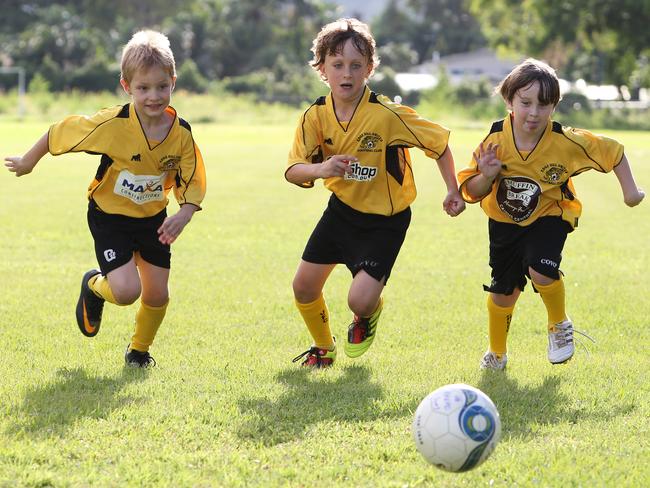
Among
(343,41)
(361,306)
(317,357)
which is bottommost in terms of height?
(317,357)

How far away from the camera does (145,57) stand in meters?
5.21

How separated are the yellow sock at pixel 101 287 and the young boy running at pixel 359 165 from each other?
111cm

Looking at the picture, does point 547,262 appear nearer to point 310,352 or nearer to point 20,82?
point 310,352

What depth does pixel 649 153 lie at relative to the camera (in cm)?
2611

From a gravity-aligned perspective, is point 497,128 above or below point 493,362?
above

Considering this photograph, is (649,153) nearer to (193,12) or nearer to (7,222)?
(7,222)

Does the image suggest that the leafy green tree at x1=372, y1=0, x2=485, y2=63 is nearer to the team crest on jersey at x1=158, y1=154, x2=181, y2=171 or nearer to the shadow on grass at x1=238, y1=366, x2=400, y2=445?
the team crest on jersey at x1=158, y1=154, x2=181, y2=171

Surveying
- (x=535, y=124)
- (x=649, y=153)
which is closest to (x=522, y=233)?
(x=535, y=124)

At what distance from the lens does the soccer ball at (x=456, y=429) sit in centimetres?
370

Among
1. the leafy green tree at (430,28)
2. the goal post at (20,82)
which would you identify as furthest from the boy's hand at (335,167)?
the leafy green tree at (430,28)

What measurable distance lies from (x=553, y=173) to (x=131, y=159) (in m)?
2.31

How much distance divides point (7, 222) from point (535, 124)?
816cm

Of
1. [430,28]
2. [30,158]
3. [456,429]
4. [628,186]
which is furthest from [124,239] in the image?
[430,28]

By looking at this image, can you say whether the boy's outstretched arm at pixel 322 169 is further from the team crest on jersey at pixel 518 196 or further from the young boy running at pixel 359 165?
the team crest on jersey at pixel 518 196
